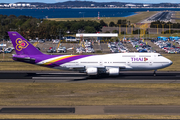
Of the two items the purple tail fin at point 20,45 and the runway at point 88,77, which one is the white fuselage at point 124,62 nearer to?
the runway at point 88,77

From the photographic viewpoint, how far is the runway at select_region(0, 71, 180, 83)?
153 ft

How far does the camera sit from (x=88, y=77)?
163 feet

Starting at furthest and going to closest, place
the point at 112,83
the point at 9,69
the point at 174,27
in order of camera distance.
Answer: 1. the point at 174,27
2. the point at 9,69
3. the point at 112,83

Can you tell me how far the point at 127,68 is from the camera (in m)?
49.8

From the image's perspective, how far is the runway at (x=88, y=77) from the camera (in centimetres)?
4675

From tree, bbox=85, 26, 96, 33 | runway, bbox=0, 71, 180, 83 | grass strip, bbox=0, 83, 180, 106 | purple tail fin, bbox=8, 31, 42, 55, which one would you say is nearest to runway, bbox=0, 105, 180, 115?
grass strip, bbox=0, 83, 180, 106

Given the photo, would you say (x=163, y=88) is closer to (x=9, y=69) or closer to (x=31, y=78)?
(x=31, y=78)

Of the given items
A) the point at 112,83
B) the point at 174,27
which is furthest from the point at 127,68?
the point at 174,27

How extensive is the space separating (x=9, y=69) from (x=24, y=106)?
95.9 feet

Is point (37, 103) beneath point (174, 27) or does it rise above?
beneath

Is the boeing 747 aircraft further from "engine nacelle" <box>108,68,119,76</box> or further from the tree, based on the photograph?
the tree

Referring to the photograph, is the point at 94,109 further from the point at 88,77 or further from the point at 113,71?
the point at 88,77

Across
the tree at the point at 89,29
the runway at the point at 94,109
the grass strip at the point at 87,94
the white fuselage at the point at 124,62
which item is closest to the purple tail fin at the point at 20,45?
the white fuselage at the point at 124,62

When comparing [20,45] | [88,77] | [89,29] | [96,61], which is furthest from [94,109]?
[89,29]
